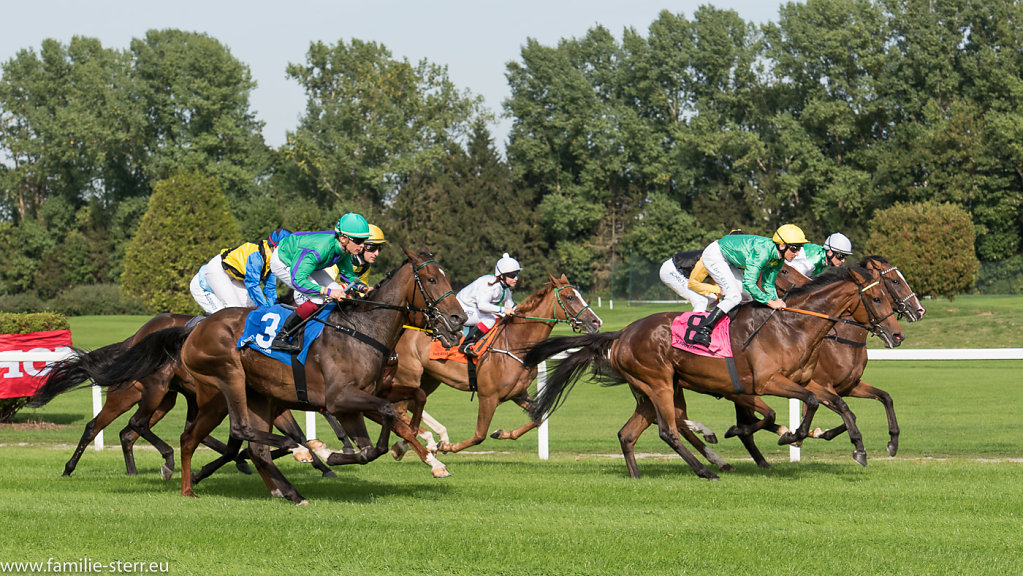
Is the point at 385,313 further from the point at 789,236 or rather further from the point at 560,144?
the point at 560,144

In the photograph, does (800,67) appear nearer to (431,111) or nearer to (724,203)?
(724,203)

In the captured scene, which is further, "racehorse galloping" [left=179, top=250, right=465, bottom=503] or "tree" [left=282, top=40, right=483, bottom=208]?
"tree" [left=282, top=40, right=483, bottom=208]

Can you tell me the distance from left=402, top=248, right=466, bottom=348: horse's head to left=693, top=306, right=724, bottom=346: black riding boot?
7.18 feet

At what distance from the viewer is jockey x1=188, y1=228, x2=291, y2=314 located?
8.89m

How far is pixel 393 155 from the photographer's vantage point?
52.6m

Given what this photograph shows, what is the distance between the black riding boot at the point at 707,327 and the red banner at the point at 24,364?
7.85m

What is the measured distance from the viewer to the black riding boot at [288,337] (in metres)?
7.39

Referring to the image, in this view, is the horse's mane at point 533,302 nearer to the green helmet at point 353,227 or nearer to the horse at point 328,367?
the horse at point 328,367

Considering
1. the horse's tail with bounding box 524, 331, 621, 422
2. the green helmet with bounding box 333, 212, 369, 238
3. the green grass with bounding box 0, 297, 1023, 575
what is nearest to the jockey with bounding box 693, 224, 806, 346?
the horse's tail with bounding box 524, 331, 621, 422

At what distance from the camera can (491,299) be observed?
11031mm

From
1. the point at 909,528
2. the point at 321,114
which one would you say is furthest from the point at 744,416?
the point at 321,114

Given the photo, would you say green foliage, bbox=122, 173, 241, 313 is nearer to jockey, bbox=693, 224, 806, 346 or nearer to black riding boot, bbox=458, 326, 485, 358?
black riding boot, bbox=458, 326, 485, 358

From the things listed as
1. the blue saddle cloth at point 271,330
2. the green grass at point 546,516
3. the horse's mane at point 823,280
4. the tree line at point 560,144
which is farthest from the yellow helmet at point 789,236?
the tree line at point 560,144

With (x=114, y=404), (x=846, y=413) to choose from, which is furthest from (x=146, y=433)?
(x=846, y=413)
